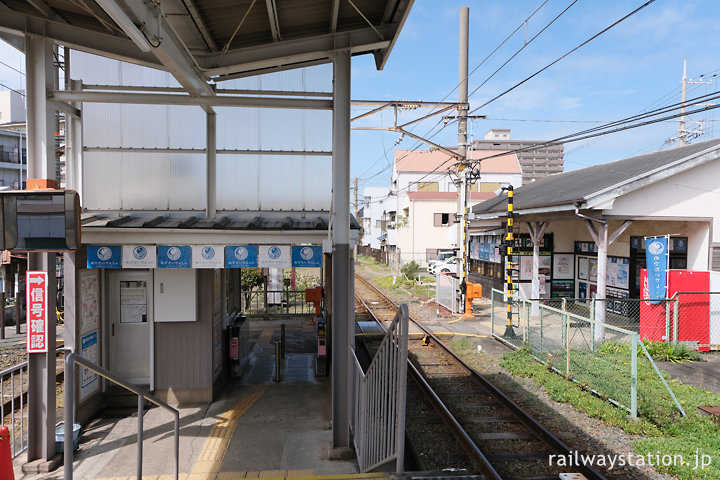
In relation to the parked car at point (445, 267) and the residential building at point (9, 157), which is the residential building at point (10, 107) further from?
the parked car at point (445, 267)

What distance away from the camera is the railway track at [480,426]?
5918mm

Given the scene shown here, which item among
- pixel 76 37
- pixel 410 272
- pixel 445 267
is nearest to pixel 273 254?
pixel 76 37

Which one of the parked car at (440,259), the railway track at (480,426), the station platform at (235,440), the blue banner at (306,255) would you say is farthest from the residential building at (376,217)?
the blue banner at (306,255)

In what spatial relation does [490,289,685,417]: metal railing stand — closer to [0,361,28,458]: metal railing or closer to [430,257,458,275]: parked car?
[0,361,28,458]: metal railing

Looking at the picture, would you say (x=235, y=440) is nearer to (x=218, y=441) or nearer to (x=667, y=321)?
(x=218, y=441)

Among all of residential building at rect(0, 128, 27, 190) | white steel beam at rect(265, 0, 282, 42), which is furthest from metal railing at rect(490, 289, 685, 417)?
residential building at rect(0, 128, 27, 190)

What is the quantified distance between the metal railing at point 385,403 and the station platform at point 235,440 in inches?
12.0

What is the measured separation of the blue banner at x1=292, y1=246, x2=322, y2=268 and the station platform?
2426 mm

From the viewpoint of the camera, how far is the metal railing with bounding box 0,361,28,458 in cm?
552

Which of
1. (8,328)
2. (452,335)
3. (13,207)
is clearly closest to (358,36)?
(13,207)

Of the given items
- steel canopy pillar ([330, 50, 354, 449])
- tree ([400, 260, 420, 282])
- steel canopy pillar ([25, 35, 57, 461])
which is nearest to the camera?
steel canopy pillar ([25, 35, 57, 461])

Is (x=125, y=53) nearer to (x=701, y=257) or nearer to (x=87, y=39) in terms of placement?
(x=87, y=39)

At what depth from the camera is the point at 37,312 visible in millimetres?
5430

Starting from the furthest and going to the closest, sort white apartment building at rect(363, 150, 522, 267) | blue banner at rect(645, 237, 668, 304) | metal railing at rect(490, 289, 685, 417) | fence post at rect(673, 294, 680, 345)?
1. white apartment building at rect(363, 150, 522, 267)
2. blue banner at rect(645, 237, 668, 304)
3. fence post at rect(673, 294, 680, 345)
4. metal railing at rect(490, 289, 685, 417)
